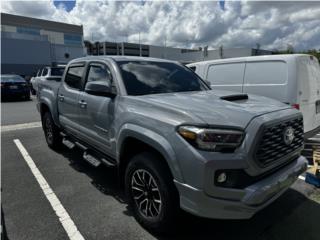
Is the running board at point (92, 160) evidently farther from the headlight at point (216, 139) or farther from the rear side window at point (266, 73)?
the rear side window at point (266, 73)

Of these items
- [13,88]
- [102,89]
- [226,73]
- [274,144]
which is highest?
[226,73]

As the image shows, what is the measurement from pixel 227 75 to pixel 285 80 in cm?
154

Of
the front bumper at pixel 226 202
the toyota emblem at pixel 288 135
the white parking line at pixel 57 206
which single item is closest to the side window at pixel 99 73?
the white parking line at pixel 57 206

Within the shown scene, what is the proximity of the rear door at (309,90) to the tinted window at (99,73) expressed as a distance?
3.43 m

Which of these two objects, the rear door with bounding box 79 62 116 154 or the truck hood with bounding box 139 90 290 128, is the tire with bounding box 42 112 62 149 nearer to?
the rear door with bounding box 79 62 116 154

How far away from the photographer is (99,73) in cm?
424

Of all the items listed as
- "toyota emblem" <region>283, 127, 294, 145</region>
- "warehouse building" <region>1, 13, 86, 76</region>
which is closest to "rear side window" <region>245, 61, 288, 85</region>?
"toyota emblem" <region>283, 127, 294, 145</region>

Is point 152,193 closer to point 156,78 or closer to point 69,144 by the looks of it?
point 156,78

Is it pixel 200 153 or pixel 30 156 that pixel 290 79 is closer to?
pixel 200 153

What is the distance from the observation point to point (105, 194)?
4.08 m

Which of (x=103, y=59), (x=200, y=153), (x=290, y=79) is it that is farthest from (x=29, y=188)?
(x=290, y=79)

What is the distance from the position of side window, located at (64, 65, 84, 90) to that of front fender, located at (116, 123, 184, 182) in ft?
6.13

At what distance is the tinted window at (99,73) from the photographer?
3977 mm

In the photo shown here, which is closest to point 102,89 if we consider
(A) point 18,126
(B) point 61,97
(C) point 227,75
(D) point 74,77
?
(D) point 74,77
